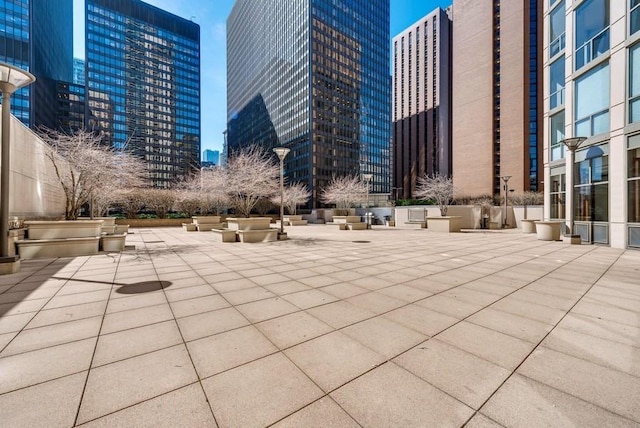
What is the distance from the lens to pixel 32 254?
33.2ft

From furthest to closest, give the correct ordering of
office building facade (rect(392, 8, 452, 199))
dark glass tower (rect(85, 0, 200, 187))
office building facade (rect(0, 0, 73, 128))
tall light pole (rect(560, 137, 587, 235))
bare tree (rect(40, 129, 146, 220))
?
1. office building facade (rect(392, 8, 452, 199))
2. dark glass tower (rect(85, 0, 200, 187))
3. office building facade (rect(0, 0, 73, 128))
4. tall light pole (rect(560, 137, 587, 235))
5. bare tree (rect(40, 129, 146, 220))

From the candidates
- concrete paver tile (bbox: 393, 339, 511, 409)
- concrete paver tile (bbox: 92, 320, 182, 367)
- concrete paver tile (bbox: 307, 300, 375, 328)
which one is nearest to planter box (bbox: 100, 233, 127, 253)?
concrete paver tile (bbox: 92, 320, 182, 367)

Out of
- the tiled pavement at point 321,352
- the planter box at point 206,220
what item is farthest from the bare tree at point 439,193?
the planter box at point 206,220

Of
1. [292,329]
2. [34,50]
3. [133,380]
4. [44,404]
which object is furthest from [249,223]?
[34,50]

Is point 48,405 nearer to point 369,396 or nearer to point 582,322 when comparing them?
point 369,396

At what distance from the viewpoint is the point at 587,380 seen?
2.72 meters

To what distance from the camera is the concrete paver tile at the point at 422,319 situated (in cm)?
394

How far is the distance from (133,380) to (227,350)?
954 millimetres

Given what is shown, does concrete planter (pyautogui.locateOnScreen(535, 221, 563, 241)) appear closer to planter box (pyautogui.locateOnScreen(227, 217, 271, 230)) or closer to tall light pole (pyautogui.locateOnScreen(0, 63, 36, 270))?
planter box (pyautogui.locateOnScreen(227, 217, 271, 230))

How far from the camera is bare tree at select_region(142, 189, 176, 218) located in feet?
112

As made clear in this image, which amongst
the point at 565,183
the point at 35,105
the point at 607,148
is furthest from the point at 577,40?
the point at 35,105

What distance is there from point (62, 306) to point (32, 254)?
8016 millimetres

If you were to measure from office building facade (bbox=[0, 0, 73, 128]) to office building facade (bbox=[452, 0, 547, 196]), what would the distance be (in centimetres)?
10194

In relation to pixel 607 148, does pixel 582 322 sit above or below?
below
